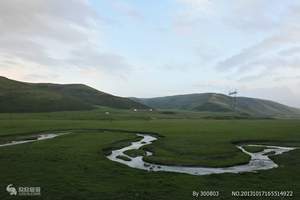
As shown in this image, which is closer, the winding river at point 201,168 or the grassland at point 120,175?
the grassland at point 120,175

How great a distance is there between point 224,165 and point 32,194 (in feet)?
78.3

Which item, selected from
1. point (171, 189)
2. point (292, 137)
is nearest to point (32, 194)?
point (171, 189)

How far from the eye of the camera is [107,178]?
33344 millimetres

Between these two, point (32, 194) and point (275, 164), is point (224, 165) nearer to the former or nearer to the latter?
point (275, 164)

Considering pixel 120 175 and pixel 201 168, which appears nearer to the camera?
pixel 120 175

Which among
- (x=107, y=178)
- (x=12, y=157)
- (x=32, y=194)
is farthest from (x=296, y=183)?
(x=12, y=157)

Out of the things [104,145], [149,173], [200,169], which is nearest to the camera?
[149,173]

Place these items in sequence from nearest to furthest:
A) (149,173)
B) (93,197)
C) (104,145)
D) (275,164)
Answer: (93,197) < (149,173) < (275,164) < (104,145)

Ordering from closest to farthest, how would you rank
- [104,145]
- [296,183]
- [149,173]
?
1. [296,183]
2. [149,173]
3. [104,145]

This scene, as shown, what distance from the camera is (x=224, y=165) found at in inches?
1668

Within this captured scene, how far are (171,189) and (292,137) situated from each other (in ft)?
170

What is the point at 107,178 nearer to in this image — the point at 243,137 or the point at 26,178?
the point at 26,178

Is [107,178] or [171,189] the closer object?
[171,189]

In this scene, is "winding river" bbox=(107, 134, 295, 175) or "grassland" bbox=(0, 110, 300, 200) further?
"winding river" bbox=(107, 134, 295, 175)
